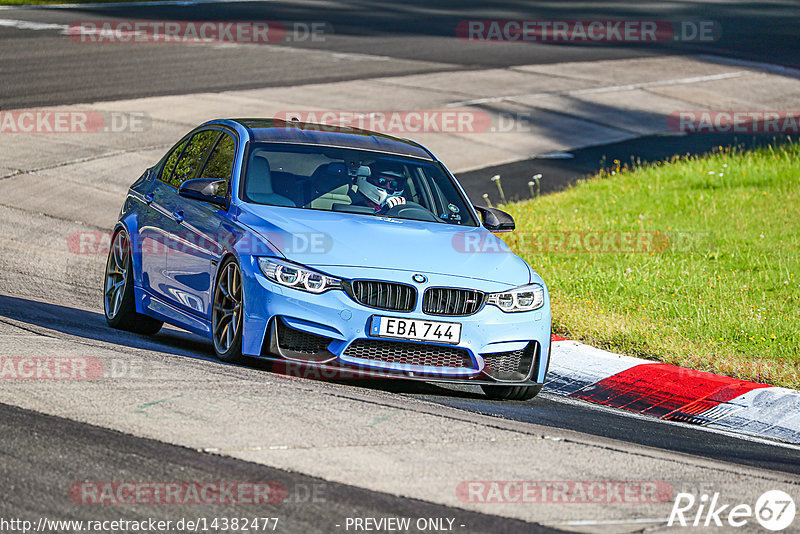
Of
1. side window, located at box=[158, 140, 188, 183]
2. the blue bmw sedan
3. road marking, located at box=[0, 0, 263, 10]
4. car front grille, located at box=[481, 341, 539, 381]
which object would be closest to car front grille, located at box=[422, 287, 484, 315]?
the blue bmw sedan

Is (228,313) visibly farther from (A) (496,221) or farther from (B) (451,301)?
(A) (496,221)

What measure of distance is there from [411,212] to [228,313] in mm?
1640

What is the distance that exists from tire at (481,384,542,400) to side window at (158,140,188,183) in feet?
10.3

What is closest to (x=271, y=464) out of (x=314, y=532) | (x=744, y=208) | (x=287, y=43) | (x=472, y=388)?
(x=314, y=532)

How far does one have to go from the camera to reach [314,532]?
186 inches

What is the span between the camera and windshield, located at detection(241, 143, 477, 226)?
27.6 ft

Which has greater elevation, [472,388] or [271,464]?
[271,464]

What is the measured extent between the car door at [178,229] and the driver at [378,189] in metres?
1.23

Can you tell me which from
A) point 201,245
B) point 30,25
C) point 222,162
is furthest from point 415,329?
point 30,25

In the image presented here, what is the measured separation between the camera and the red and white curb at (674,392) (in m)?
8.36

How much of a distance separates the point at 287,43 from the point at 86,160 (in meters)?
14.1

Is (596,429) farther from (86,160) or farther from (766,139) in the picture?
(766,139)

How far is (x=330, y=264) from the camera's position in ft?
24.2

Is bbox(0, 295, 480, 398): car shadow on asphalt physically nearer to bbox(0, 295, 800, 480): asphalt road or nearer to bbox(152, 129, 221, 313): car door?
bbox(0, 295, 800, 480): asphalt road
